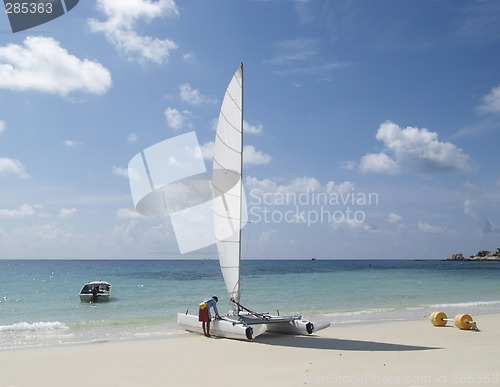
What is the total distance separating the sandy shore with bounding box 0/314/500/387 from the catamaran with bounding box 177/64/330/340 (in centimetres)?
43

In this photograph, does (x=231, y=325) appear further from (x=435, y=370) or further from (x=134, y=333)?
(x=435, y=370)

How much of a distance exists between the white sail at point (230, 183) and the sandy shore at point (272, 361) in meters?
2.21

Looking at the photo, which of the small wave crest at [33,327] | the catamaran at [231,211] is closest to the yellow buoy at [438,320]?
the catamaran at [231,211]

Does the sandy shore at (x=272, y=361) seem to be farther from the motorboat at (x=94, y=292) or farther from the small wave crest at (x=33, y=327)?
the motorboat at (x=94, y=292)

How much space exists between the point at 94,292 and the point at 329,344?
1782cm

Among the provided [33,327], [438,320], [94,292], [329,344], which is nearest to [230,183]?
[329,344]

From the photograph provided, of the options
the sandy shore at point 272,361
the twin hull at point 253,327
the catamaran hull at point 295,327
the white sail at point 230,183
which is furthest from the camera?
the white sail at point 230,183

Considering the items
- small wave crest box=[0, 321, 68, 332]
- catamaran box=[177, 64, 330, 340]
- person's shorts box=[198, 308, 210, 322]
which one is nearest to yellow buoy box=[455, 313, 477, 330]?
catamaran box=[177, 64, 330, 340]

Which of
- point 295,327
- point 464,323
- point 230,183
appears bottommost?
point 464,323

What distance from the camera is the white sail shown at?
12.4 metres

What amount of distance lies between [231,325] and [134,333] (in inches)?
140

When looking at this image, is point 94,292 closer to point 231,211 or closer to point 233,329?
point 231,211

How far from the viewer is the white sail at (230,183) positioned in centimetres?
1238

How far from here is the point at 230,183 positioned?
1247 cm
